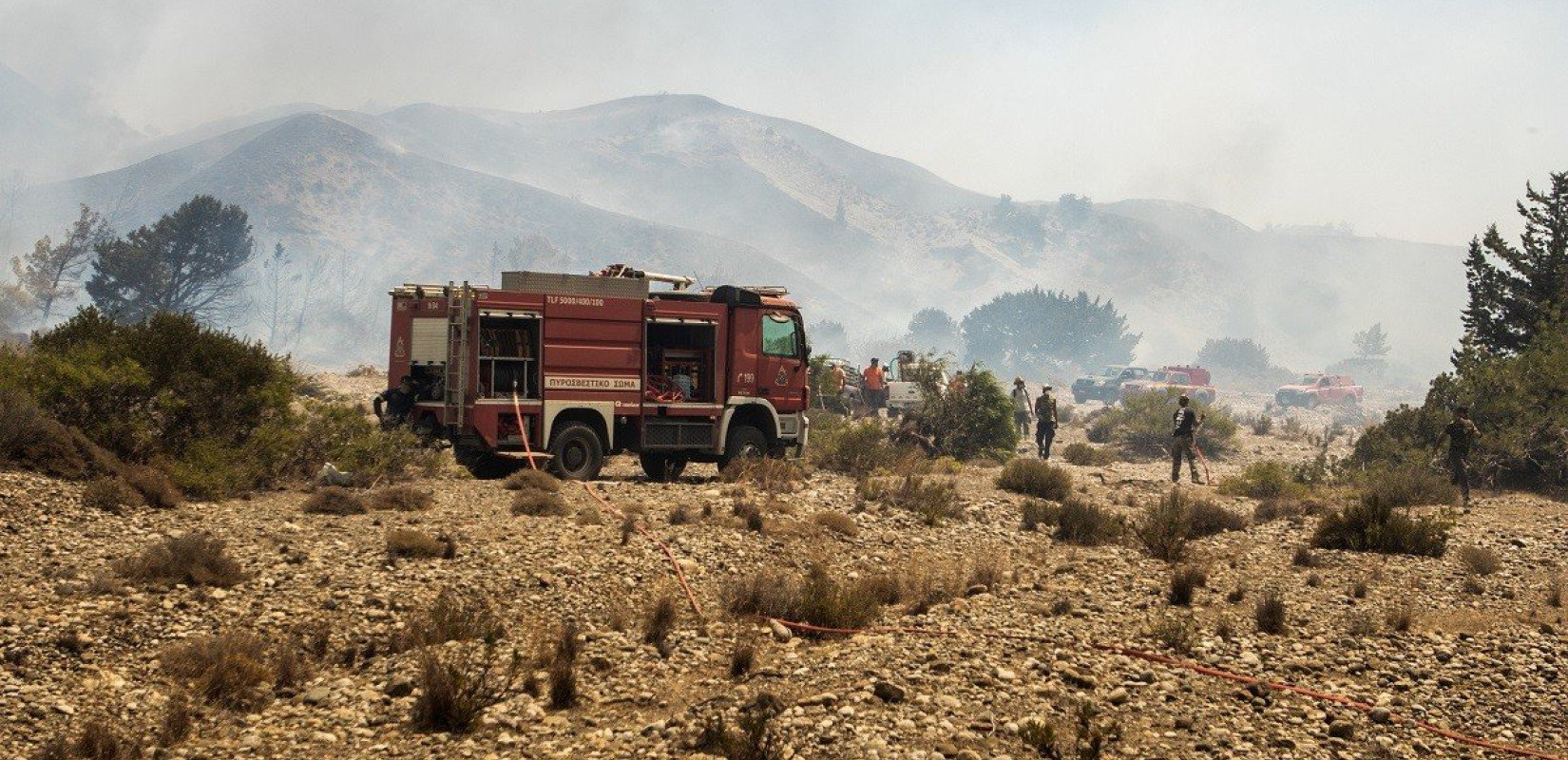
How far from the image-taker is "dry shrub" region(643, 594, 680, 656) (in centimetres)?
1014

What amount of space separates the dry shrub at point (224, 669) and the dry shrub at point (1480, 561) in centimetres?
1185

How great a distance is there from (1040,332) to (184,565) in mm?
113494

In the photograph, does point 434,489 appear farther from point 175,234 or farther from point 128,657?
point 175,234

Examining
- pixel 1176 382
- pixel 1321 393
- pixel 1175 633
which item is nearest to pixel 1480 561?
pixel 1175 633

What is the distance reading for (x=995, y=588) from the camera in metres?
12.8

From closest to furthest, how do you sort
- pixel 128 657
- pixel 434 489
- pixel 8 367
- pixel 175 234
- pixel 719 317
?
1. pixel 128 657
2. pixel 8 367
3. pixel 434 489
4. pixel 719 317
5. pixel 175 234

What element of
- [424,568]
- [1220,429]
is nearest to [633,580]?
[424,568]

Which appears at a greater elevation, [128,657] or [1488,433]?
[1488,433]

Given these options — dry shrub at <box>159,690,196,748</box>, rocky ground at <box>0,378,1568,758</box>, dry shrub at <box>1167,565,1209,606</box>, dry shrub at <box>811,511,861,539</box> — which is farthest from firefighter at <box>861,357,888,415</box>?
dry shrub at <box>159,690,196,748</box>

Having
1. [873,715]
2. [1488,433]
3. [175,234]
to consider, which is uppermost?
[175,234]

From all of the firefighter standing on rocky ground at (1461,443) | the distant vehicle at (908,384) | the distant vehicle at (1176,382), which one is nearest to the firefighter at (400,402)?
the distant vehicle at (908,384)

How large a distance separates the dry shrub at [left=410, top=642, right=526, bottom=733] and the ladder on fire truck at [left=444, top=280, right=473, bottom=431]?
8369 millimetres

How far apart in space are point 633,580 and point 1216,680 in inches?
205

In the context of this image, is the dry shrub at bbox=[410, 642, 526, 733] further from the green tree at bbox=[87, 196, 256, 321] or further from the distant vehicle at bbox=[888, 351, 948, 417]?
the green tree at bbox=[87, 196, 256, 321]
